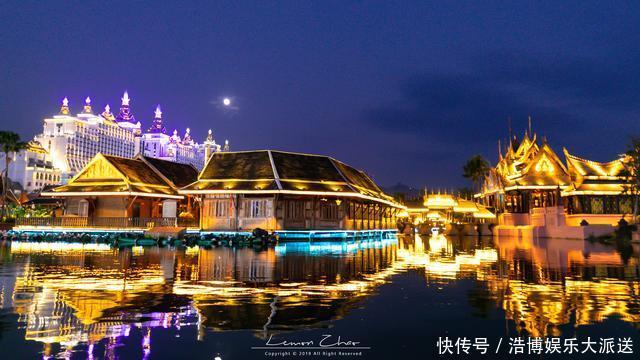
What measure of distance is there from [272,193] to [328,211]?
5.71 meters

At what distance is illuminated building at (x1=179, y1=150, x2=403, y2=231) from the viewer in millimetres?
37281

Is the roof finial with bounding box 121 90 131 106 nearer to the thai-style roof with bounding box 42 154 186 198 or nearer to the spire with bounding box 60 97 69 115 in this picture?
the spire with bounding box 60 97 69 115

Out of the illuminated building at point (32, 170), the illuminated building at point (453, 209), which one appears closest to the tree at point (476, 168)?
the illuminated building at point (453, 209)

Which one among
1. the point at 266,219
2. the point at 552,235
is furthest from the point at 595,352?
the point at 552,235

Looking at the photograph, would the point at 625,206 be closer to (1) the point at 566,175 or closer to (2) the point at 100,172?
(1) the point at 566,175

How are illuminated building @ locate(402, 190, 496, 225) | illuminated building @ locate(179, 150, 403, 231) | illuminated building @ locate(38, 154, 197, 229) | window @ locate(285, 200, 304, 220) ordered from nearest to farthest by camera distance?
illuminated building @ locate(179, 150, 403, 231)
window @ locate(285, 200, 304, 220)
illuminated building @ locate(38, 154, 197, 229)
illuminated building @ locate(402, 190, 496, 225)

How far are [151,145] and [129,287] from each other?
616 feet

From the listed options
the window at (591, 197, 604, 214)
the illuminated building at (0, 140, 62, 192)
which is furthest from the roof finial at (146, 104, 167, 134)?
the window at (591, 197, 604, 214)

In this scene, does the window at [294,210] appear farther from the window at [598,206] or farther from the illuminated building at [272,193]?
the window at [598,206]

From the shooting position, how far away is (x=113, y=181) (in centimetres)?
4216

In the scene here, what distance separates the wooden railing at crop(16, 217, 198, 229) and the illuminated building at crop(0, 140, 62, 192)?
10096 centimetres

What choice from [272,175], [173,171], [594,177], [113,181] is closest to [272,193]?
[272,175]

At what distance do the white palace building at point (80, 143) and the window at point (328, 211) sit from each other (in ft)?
321

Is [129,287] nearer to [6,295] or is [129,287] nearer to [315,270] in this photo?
[6,295]
